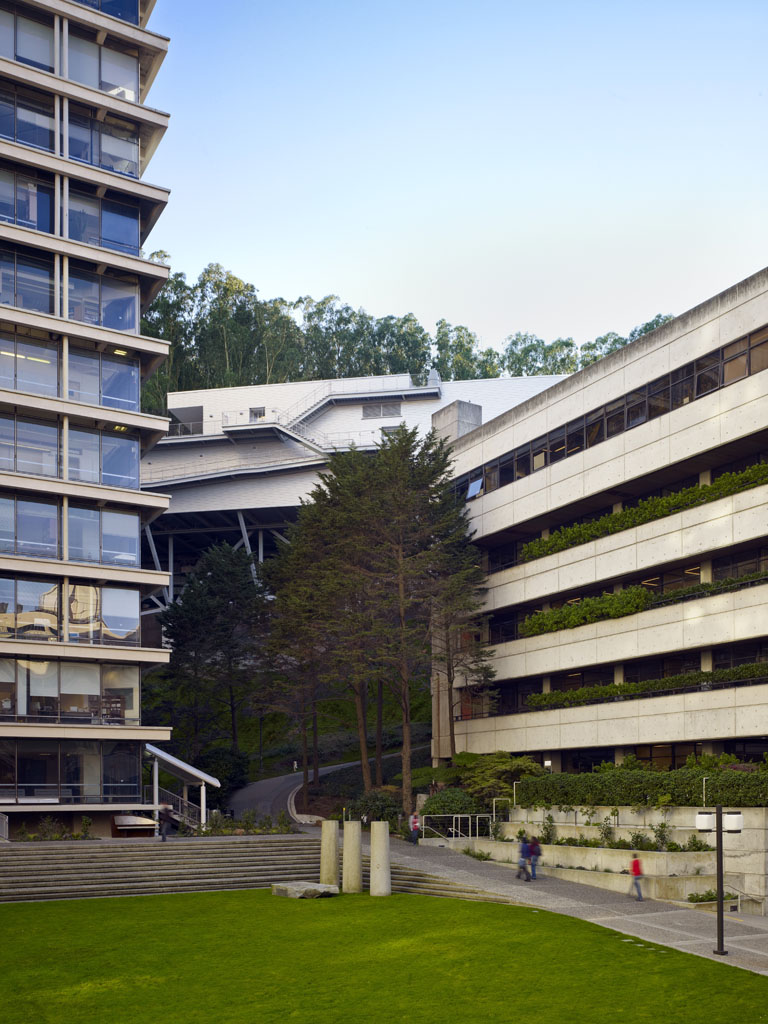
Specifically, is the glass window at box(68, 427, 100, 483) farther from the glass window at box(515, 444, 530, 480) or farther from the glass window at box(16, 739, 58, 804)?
the glass window at box(515, 444, 530, 480)

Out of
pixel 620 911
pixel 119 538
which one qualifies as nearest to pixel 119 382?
pixel 119 538

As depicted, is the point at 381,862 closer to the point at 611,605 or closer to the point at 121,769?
the point at 121,769

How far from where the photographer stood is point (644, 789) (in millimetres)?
40125

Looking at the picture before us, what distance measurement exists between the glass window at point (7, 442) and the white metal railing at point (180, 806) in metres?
15.1

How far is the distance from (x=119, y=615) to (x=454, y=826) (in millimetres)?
16184

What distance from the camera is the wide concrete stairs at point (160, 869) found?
32.8 meters

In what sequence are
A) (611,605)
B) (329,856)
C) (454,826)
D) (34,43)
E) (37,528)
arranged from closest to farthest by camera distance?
(329,856), (37,528), (454,826), (611,605), (34,43)

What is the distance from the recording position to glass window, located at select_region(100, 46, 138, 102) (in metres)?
49.6

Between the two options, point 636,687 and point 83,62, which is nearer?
point 636,687

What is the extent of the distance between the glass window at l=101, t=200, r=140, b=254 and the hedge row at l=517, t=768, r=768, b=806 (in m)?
28.7

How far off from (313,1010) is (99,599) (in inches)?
1136

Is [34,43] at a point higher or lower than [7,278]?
higher

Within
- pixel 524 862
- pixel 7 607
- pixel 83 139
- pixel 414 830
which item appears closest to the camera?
pixel 524 862

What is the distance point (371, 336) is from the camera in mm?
125500
